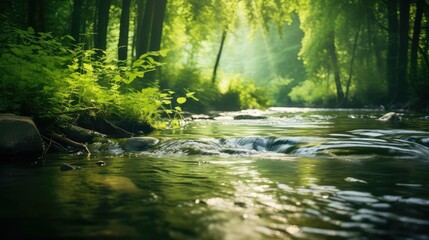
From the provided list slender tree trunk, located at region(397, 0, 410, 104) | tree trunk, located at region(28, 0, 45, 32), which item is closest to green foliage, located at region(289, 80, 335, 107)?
slender tree trunk, located at region(397, 0, 410, 104)

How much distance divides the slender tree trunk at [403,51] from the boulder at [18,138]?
1969 centimetres

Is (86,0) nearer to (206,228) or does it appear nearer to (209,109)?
(209,109)

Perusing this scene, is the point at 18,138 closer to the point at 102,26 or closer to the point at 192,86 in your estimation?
Answer: the point at 102,26

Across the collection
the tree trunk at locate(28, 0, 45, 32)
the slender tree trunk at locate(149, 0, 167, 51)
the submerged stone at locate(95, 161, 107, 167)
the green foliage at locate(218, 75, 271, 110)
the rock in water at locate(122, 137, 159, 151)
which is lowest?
the submerged stone at locate(95, 161, 107, 167)

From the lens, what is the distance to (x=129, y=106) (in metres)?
10.3

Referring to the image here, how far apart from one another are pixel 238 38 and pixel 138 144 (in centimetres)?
2327

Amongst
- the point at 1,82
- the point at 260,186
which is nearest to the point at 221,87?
the point at 1,82

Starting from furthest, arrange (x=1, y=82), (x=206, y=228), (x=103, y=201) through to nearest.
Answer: (x=1, y=82)
(x=103, y=201)
(x=206, y=228)

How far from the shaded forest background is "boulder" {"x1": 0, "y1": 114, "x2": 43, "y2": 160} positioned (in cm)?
110

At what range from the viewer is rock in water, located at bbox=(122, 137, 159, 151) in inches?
323

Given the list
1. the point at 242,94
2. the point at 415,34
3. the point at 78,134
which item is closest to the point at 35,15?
the point at 78,134

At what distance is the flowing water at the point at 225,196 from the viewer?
120 inches

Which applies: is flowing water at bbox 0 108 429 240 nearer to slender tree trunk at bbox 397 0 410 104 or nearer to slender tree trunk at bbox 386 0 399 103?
slender tree trunk at bbox 397 0 410 104

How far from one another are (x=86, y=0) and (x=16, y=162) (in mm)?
15149
